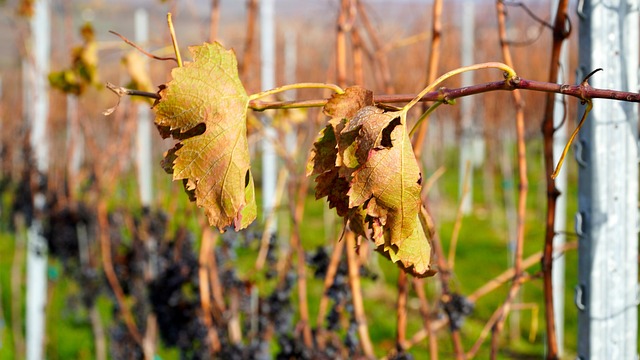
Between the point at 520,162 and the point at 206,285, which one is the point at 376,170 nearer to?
the point at 520,162

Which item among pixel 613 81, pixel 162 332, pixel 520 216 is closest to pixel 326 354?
pixel 520 216

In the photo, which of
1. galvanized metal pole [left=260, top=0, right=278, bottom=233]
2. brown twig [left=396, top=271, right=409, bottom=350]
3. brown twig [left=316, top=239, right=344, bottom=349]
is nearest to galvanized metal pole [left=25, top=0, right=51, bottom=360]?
galvanized metal pole [left=260, top=0, right=278, bottom=233]

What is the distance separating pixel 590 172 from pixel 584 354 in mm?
252

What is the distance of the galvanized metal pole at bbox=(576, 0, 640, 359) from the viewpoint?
0.99 meters

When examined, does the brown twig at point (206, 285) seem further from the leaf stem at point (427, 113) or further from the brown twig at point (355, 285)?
the leaf stem at point (427, 113)

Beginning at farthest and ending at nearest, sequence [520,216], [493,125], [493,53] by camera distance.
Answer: [493,53] < [493,125] < [520,216]

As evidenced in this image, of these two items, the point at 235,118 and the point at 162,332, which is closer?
the point at 235,118

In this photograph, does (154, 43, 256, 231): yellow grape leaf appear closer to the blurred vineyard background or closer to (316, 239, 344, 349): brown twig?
the blurred vineyard background

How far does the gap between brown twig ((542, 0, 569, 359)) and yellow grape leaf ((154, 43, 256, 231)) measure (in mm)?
548

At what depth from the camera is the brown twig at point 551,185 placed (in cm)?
106

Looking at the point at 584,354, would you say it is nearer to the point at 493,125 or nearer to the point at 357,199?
the point at 357,199

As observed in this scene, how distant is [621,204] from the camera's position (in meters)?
1.01

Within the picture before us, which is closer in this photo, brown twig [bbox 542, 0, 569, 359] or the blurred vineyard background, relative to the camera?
brown twig [bbox 542, 0, 569, 359]

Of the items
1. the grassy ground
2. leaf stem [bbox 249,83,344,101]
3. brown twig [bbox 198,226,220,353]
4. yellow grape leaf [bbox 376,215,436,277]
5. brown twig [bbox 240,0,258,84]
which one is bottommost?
the grassy ground
